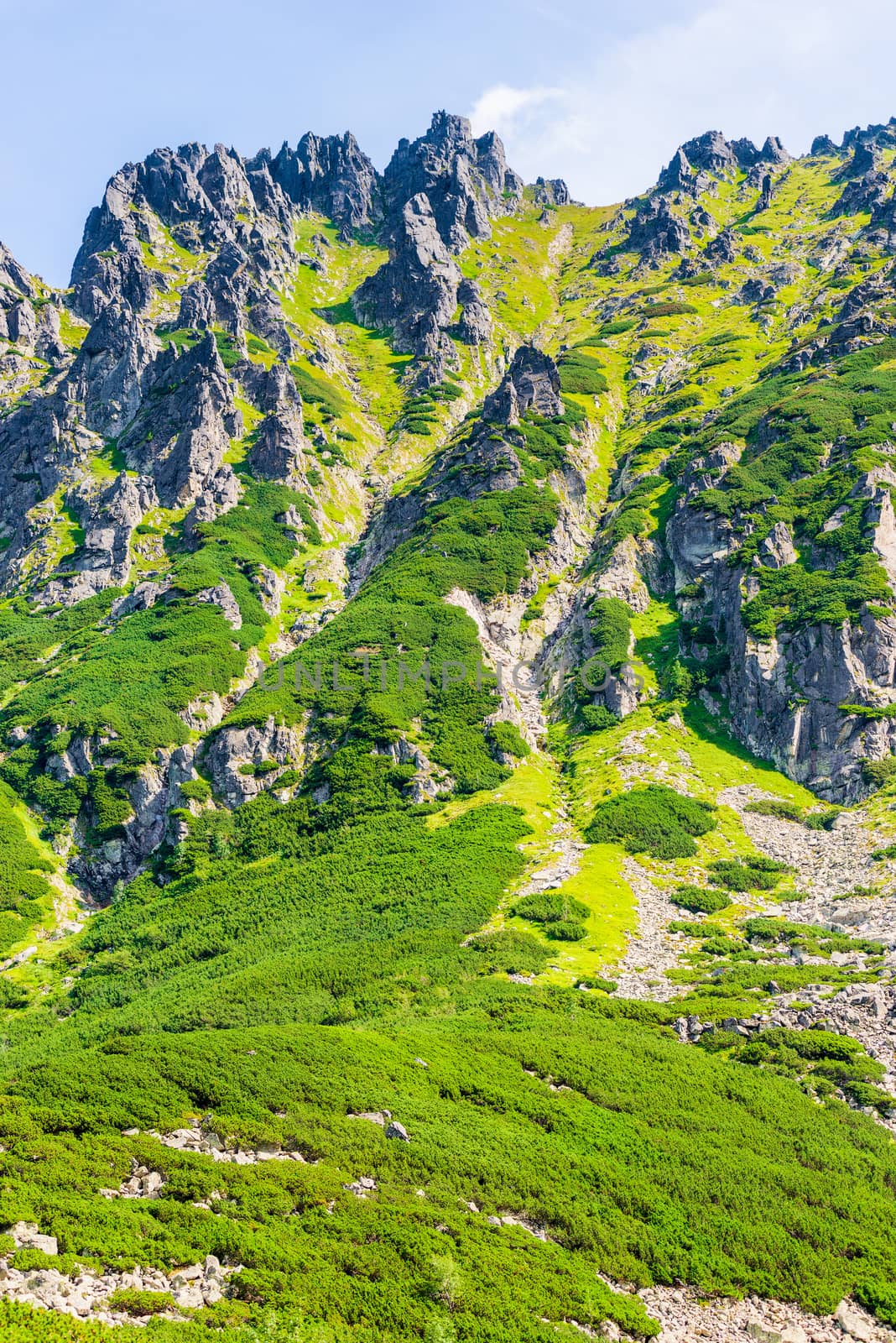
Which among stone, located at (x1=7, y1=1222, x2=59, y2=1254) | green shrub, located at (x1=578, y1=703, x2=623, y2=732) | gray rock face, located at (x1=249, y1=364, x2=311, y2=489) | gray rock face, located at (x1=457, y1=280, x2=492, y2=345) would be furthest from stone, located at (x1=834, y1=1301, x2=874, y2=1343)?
gray rock face, located at (x1=457, y1=280, x2=492, y2=345)

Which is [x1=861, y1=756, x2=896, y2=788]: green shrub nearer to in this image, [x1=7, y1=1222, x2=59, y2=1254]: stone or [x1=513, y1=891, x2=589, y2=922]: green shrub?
[x1=513, y1=891, x2=589, y2=922]: green shrub

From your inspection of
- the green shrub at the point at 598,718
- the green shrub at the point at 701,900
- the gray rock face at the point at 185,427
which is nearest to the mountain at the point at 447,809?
the green shrub at the point at 701,900

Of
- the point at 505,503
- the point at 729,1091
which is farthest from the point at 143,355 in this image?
the point at 729,1091

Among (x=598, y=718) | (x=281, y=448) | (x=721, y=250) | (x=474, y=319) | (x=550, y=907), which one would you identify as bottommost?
(x=550, y=907)

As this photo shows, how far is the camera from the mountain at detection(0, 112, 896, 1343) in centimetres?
2134

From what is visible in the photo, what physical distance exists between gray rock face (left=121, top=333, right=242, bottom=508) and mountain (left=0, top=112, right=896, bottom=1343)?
0.84 metres

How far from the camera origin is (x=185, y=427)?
130875mm

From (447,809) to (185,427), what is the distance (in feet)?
305

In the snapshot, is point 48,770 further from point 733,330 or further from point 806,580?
point 733,330

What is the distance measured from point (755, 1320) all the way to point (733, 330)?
17122cm

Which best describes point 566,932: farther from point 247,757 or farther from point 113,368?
point 113,368

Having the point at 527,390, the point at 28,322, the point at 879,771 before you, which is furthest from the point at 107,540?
the point at 879,771

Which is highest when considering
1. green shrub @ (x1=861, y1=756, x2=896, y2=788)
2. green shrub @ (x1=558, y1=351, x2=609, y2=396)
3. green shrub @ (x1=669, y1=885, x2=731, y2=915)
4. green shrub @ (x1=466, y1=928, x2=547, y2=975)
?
green shrub @ (x1=558, y1=351, x2=609, y2=396)

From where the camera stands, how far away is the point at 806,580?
3226 inches
